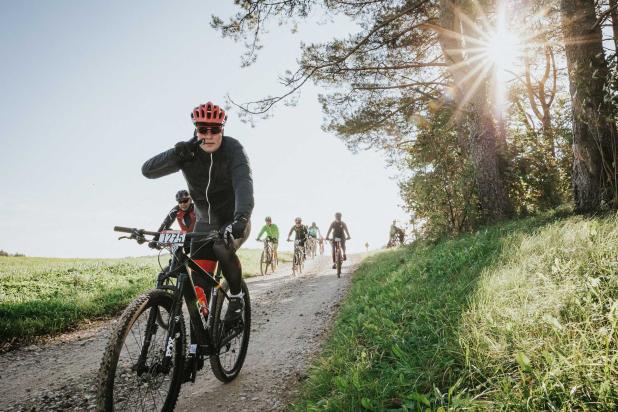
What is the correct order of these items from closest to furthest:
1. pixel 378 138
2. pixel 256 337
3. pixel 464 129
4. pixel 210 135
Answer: pixel 210 135
pixel 256 337
pixel 464 129
pixel 378 138

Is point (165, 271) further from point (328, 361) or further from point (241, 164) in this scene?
point (328, 361)

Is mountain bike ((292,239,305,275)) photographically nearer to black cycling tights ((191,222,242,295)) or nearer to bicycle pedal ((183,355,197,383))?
black cycling tights ((191,222,242,295))

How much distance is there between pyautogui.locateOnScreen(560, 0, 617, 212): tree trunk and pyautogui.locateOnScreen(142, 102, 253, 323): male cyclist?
6167mm

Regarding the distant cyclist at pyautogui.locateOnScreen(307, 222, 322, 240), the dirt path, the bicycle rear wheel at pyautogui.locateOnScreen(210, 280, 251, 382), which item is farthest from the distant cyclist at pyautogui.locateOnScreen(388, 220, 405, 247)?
the bicycle rear wheel at pyautogui.locateOnScreen(210, 280, 251, 382)

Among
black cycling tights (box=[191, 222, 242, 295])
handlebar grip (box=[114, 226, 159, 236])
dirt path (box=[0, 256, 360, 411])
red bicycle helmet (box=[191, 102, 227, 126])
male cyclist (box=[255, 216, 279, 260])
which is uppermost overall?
red bicycle helmet (box=[191, 102, 227, 126])

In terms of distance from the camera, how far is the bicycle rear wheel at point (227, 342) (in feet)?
11.1

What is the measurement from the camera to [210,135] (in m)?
3.38

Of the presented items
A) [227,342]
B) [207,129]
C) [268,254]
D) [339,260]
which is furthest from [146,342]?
[268,254]

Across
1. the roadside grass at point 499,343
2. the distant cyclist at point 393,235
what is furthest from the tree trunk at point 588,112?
the distant cyclist at point 393,235

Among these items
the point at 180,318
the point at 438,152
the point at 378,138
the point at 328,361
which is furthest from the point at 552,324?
the point at 378,138

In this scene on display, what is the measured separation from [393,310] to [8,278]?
34.2ft

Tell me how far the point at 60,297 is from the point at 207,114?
6729mm

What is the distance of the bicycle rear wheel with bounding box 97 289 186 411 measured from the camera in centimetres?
226

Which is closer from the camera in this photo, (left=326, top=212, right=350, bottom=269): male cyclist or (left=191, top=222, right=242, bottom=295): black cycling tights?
(left=191, top=222, right=242, bottom=295): black cycling tights
